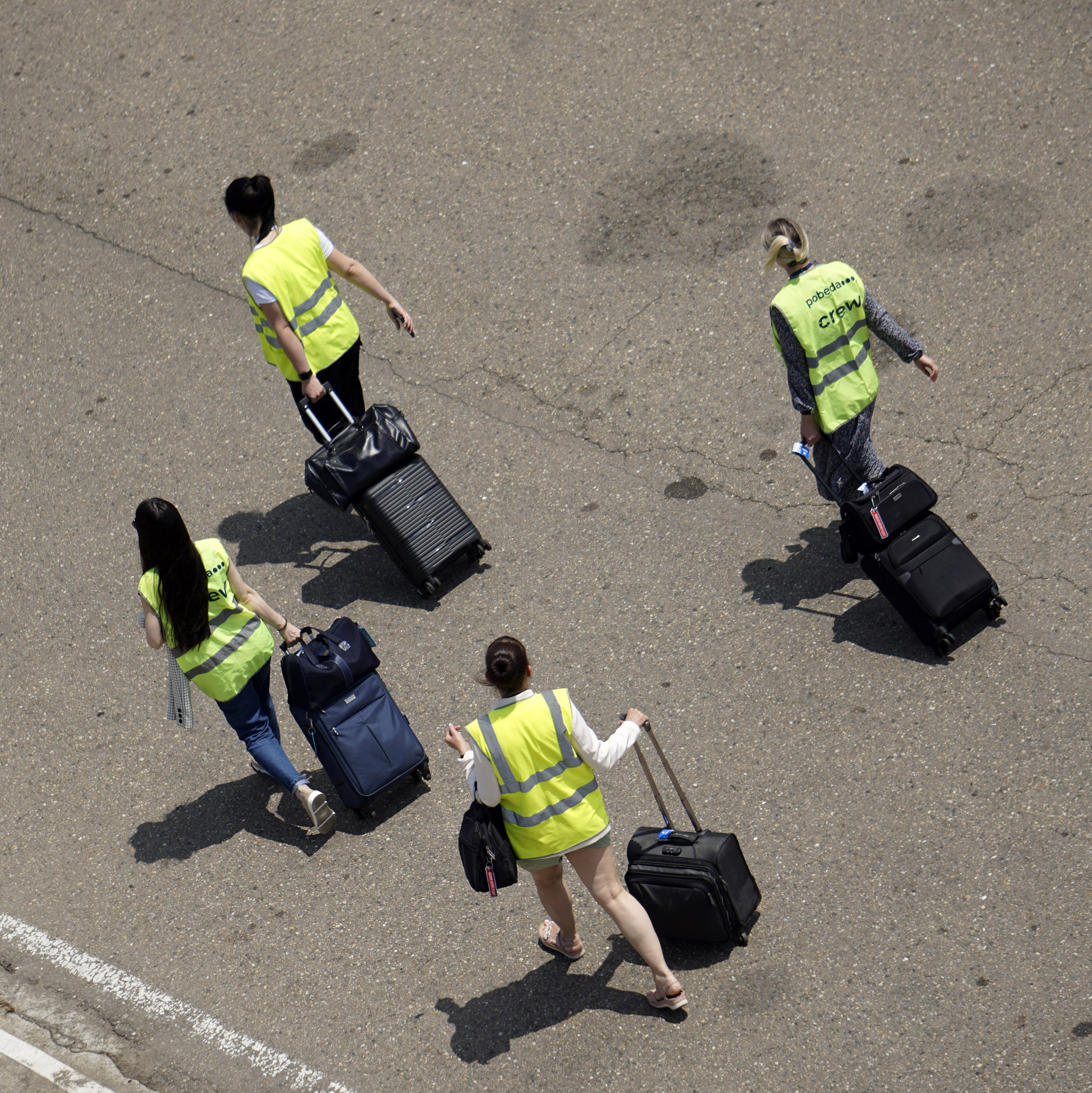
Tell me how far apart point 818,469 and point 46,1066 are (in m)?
4.52

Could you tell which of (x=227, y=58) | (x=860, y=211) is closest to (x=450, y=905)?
(x=860, y=211)

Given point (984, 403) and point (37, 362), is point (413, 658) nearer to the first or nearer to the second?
point (984, 403)

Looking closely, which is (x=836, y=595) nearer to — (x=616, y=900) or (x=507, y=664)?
(x=616, y=900)

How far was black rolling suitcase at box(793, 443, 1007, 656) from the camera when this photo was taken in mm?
5930

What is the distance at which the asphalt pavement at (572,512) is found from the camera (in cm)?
512

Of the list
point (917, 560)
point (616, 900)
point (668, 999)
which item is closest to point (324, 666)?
point (616, 900)

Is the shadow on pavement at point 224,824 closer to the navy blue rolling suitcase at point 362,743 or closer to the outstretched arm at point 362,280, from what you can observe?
the navy blue rolling suitcase at point 362,743

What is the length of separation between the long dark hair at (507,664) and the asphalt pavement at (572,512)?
5.14 ft

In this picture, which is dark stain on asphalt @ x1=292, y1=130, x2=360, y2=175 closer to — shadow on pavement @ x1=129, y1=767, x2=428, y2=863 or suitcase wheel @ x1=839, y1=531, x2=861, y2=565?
shadow on pavement @ x1=129, y1=767, x2=428, y2=863

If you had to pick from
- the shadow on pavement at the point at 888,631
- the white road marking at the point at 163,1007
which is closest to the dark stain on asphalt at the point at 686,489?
the shadow on pavement at the point at 888,631

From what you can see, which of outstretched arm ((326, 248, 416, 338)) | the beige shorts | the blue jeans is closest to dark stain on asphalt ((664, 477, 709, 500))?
outstretched arm ((326, 248, 416, 338))

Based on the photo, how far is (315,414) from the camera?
23.8 feet

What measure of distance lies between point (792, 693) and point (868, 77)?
547 centimetres

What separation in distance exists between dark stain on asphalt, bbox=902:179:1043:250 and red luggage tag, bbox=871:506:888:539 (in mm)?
2888
